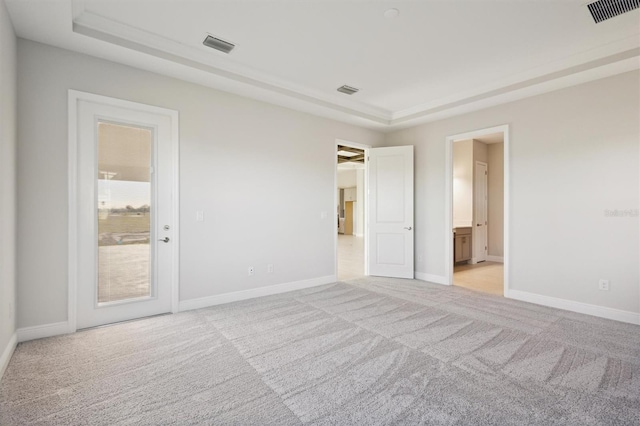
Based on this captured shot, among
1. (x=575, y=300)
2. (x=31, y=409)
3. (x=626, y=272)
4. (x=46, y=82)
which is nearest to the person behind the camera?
(x=31, y=409)

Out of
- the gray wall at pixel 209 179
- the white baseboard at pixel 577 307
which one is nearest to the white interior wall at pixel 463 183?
the gray wall at pixel 209 179

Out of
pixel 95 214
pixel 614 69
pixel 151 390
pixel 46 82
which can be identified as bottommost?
pixel 151 390

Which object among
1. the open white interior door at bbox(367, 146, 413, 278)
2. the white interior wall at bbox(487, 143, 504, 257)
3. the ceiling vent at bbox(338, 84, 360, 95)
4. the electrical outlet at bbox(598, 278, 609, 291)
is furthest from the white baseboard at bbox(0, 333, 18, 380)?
the white interior wall at bbox(487, 143, 504, 257)

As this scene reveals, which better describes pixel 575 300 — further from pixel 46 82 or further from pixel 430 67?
pixel 46 82

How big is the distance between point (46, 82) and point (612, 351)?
5832mm

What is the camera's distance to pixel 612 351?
2.73 metres

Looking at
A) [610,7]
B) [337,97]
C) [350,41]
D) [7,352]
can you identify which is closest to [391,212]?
[337,97]

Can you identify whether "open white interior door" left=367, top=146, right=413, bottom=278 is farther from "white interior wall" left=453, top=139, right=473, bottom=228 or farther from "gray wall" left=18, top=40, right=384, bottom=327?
"white interior wall" left=453, top=139, right=473, bottom=228

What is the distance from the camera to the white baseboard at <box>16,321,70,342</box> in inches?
112

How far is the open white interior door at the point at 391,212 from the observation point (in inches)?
222

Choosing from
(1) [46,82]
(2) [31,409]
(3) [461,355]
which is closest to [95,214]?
(1) [46,82]

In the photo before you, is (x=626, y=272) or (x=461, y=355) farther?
(x=626, y=272)

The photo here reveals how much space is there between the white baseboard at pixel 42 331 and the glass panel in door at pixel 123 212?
362 mm

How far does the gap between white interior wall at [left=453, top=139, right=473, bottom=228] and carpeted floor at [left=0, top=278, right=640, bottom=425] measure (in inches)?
146
